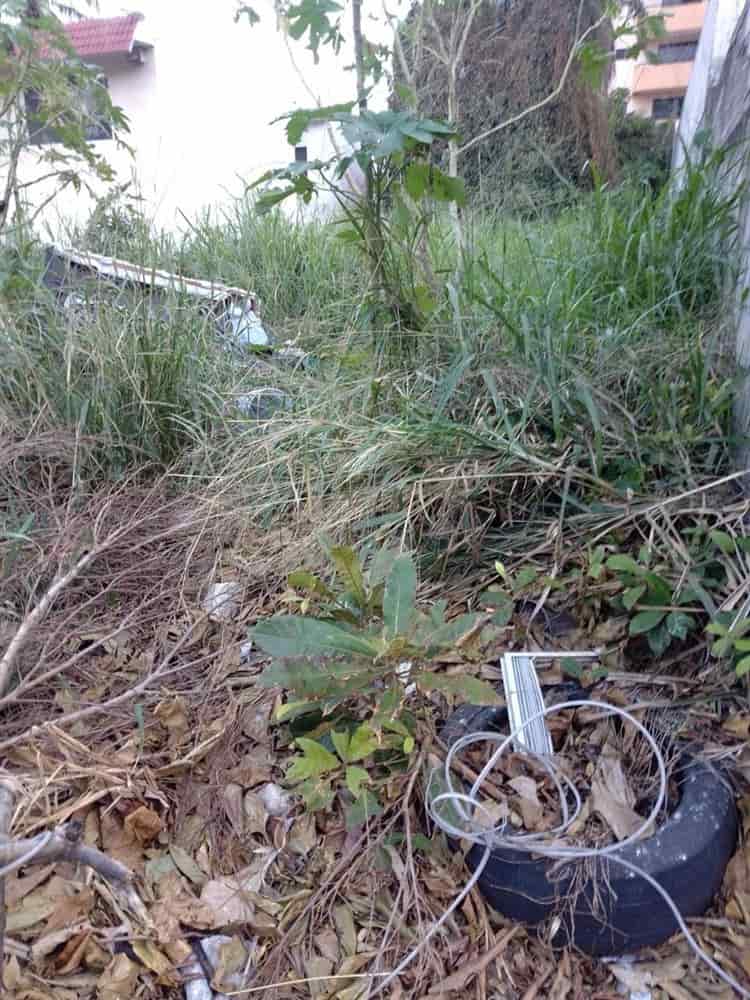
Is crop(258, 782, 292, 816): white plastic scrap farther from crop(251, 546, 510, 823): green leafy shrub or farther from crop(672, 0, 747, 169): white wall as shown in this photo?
crop(672, 0, 747, 169): white wall

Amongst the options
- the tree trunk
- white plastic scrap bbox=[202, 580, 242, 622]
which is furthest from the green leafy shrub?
the tree trunk

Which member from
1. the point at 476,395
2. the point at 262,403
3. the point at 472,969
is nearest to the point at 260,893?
the point at 472,969

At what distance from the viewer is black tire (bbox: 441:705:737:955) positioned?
3.66 ft

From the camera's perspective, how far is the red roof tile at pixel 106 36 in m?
10.6

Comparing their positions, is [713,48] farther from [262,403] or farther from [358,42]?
[262,403]

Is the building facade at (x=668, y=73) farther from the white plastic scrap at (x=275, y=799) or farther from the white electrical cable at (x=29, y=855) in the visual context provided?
the white electrical cable at (x=29, y=855)

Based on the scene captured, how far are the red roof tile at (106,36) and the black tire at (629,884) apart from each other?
485 inches

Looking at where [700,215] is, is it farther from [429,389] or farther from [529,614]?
[529,614]

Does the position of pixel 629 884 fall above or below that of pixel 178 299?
below

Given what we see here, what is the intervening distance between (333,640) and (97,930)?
588 mm

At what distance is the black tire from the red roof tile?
1232 cm

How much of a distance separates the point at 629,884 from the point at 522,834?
176 mm

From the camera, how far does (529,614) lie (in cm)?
162

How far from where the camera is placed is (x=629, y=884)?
3.66ft
